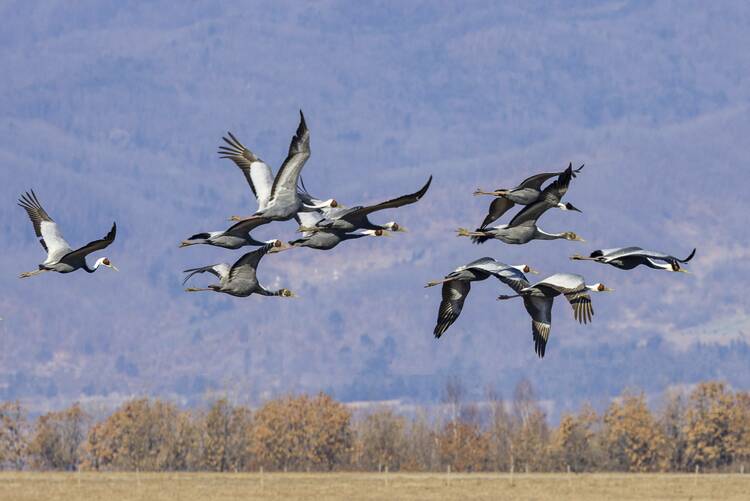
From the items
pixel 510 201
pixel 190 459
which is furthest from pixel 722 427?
pixel 510 201

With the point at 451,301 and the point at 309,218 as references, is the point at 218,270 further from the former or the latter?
the point at 451,301

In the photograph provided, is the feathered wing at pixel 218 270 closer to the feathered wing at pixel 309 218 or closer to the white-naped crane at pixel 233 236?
the white-naped crane at pixel 233 236

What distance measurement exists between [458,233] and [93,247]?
7.44 meters

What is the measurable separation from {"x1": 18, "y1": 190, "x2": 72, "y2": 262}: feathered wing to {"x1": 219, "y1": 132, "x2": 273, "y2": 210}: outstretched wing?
430 cm

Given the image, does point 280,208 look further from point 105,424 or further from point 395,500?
point 105,424

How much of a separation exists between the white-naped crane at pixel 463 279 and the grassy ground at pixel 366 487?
80011mm

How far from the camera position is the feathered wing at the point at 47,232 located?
1619 inches

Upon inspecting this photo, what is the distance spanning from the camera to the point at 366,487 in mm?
132375

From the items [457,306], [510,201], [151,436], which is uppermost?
[151,436]

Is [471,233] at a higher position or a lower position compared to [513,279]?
higher

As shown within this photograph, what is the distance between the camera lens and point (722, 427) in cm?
17688

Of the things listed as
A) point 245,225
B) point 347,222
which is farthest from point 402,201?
point 347,222

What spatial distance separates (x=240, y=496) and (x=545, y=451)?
57.3 m

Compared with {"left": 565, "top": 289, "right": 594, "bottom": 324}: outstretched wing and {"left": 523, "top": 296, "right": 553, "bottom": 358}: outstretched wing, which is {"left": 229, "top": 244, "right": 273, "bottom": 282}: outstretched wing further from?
{"left": 565, "top": 289, "right": 594, "bottom": 324}: outstretched wing
